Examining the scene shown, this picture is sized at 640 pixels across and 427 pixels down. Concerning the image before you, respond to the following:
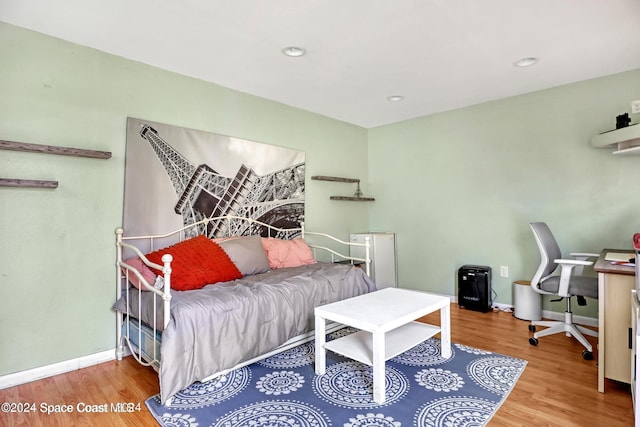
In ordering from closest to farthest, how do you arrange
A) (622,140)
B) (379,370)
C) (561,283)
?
1. (379,370)
2. (561,283)
3. (622,140)

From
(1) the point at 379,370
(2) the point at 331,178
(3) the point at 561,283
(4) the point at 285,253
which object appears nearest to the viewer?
(1) the point at 379,370

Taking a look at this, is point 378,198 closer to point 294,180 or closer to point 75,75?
point 294,180

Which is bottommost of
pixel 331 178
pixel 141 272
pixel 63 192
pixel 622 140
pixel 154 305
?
pixel 154 305

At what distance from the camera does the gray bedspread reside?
1814 millimetres

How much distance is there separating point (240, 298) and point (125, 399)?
814 millimetres

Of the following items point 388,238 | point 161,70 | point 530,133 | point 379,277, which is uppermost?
point 161,70

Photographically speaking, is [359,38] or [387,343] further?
[359,38]

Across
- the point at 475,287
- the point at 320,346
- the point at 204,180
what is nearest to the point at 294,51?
the point at 204,180

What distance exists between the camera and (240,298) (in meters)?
2.12

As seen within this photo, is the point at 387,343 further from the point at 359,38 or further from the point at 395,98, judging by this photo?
the point at 395,98

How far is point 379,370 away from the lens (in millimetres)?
1794

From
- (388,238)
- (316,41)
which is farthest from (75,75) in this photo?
(388,238)

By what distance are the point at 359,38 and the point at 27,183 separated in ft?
7.50

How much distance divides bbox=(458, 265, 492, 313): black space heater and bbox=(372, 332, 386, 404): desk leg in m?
2.13
